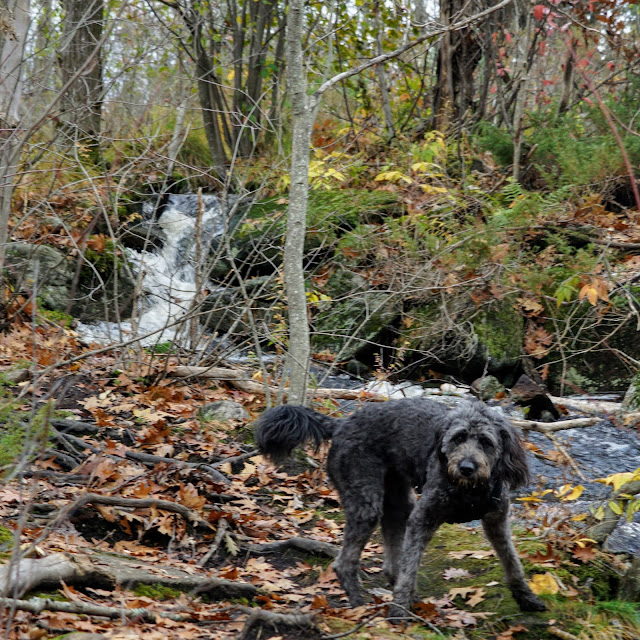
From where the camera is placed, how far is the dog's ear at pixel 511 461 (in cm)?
504

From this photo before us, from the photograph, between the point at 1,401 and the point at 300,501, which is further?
the point at 300,501

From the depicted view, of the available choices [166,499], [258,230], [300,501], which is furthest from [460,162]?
[166,499]

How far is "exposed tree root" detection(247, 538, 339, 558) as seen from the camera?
5840 mm

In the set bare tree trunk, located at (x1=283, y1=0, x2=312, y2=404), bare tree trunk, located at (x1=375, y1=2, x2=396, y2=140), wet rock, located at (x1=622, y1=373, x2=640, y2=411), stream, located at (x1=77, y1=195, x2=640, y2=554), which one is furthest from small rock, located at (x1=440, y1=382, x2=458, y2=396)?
bare tree trunk, located at (x1=375, y1=2, x2=396, y2=140)

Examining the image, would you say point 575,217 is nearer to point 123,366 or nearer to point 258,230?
point 258,230

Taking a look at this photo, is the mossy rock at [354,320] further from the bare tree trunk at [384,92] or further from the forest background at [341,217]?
the bare tree trunk at [384,92]

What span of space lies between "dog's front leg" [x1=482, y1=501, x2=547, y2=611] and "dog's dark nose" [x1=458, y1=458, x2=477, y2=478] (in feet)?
1.48

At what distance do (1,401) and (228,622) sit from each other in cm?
202

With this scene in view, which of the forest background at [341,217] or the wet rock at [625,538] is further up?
the forest background at [341,217]

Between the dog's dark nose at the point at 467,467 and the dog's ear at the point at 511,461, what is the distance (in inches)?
13.0

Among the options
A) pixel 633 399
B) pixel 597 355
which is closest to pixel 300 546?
pixel 633 399

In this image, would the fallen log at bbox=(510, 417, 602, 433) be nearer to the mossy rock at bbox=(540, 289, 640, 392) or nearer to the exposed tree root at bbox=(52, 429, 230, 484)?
the mossy rock at bbox=(540, 289, 640, 392)

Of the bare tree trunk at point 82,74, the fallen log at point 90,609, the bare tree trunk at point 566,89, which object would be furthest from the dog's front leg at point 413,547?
the bare tree trunk at point 566,89

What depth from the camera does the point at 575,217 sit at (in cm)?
1175
